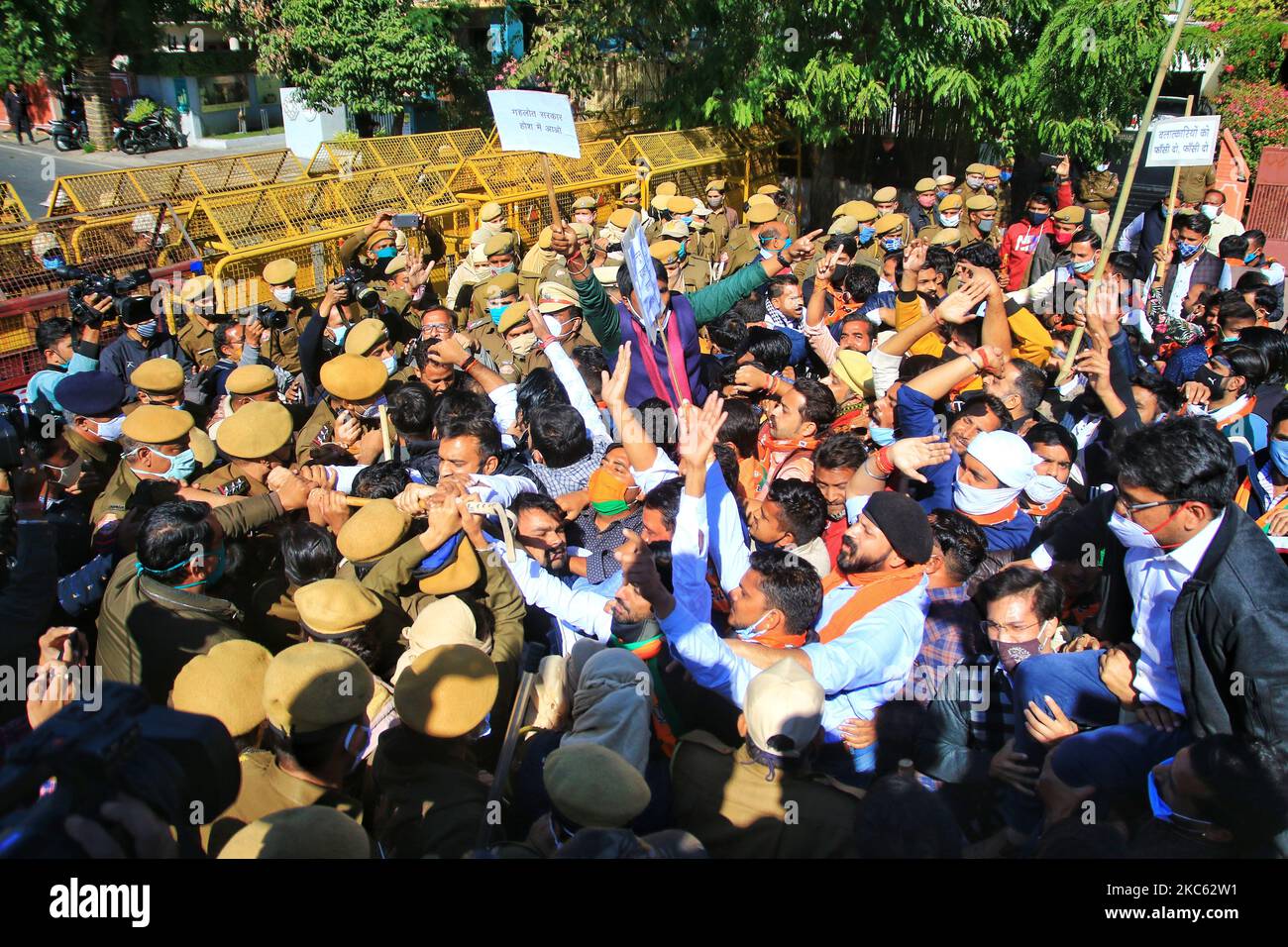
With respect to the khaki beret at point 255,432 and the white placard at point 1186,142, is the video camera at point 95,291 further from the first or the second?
the white placard at point 1186,142

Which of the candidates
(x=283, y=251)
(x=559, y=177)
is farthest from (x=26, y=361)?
(x=559, y=177)

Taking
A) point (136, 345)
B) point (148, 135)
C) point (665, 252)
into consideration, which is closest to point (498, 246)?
point (665, 252)

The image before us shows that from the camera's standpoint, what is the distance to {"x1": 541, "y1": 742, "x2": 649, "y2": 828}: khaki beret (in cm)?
199

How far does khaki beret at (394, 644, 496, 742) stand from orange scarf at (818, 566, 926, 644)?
1114 mm

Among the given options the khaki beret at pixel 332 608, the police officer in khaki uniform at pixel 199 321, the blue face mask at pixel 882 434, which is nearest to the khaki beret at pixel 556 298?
the blue face mask at pixel 882 434

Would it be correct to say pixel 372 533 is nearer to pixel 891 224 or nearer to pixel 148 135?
pixel 891 224

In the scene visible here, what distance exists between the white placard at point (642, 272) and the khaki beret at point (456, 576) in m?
1.26

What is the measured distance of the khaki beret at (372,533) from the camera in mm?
3174

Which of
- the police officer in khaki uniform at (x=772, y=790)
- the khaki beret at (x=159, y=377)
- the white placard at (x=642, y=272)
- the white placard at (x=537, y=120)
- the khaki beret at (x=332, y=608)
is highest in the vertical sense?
the white placard at (x=537, y=120)

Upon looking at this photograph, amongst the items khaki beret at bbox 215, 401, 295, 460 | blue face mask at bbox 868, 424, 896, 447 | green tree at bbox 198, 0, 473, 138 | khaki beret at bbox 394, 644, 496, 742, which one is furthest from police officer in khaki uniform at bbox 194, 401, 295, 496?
green tree at bbox 198, 0, 473, 138

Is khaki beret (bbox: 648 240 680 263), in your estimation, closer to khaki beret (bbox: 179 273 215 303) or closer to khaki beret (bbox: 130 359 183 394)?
khaki beret (bbox: 130 359 183 394)

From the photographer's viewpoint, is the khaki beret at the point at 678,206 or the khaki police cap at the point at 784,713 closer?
the khaki police cap at the point at 784,713

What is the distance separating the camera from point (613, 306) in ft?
15.3

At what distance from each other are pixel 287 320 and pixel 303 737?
4.57 m
